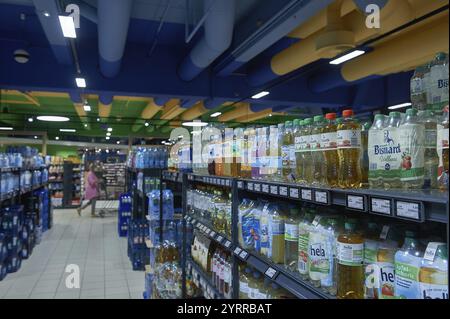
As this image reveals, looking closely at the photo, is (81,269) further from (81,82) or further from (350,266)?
(350,266)

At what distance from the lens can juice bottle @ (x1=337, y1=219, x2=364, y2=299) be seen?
4.52ft

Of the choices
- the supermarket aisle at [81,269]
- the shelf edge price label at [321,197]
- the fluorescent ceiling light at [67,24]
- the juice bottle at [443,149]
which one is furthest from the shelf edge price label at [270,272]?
the supermarket aisle at [81,269]

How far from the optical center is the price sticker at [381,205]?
1.14 m

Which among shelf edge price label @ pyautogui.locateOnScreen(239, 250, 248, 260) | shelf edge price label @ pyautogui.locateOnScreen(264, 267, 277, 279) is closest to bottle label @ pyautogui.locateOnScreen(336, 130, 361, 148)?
shelf edge price label @ pyautogui.locateOnScreen(264, 267, 277, 279)

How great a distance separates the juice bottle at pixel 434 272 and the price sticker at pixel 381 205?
0.52ft

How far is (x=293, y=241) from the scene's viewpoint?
1.83m

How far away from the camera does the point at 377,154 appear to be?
1.34 meters

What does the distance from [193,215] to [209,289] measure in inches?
33.3

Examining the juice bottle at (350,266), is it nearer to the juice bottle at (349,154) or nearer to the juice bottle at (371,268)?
the juice bottle at (371,268)

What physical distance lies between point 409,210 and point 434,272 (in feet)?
0.68

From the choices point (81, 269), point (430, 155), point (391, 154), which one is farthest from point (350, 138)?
point (81, 269)

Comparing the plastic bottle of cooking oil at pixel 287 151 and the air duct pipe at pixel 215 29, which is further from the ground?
the air duct pipe at pixel 215 29

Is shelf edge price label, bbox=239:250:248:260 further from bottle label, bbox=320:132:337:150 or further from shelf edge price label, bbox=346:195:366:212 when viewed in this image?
shelf edge price label, bbox=346:195:366:212

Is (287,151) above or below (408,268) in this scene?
above
